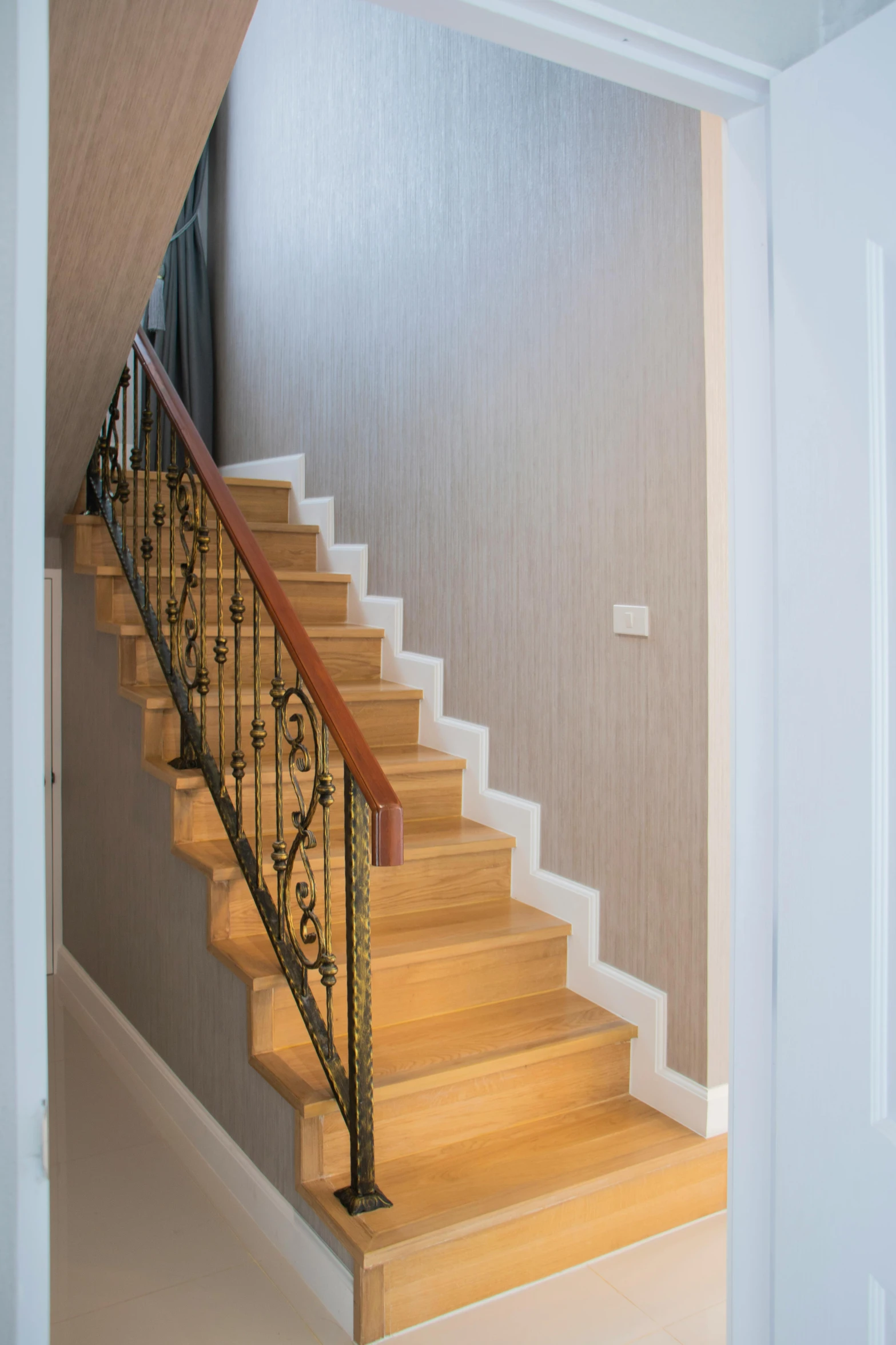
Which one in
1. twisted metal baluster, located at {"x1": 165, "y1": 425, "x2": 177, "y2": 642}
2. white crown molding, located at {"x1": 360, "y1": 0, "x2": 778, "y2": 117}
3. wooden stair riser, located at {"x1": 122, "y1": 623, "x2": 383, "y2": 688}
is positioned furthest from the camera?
wooden stair riser, located at {"x1": 122, "y1": 623, "x2": 383, "y2": 688}

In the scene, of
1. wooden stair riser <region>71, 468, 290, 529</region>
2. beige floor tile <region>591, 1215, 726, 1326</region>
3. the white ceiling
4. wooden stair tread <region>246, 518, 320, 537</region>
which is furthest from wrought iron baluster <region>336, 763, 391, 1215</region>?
wooden stair riser <region>71, 468, 290, 529</region>

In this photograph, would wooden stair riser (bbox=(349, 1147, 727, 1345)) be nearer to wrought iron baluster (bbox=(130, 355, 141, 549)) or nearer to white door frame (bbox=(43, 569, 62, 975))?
wrought iron baluster (bbox=(130, 355, 141, 549))

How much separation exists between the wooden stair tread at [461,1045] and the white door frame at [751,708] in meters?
1.35

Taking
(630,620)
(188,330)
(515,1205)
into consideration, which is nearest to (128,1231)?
(515,1205)

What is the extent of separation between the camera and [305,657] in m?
2.61

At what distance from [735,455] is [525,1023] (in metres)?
2.08

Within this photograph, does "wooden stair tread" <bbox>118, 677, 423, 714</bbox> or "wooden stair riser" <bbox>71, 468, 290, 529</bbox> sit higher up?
"wooden stair riser" <bbox>71, 468, 290, 529</bbox>

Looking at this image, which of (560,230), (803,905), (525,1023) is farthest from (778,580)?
(560,230)

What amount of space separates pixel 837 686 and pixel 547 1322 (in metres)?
1.83

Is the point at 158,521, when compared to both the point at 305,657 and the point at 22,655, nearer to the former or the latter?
the point at 305,657

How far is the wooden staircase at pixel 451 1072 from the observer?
2404 mm

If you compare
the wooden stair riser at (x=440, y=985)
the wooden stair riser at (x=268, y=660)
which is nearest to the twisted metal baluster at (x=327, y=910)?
the wooden stair riser at (x=440, y=985)

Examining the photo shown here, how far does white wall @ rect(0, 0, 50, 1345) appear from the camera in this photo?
0.86m

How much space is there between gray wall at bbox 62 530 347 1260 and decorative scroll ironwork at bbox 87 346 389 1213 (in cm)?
21
